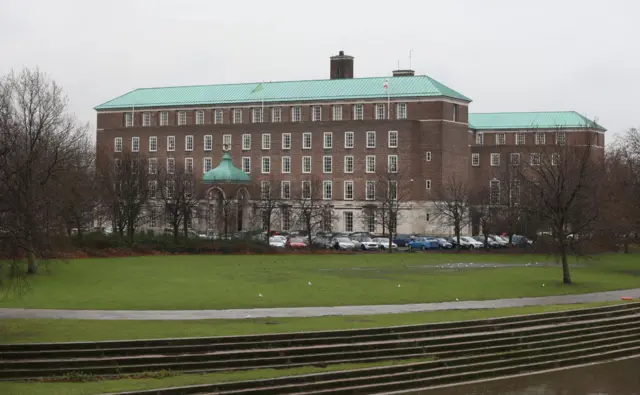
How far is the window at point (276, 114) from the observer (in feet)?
385

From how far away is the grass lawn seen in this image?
39.4 metres

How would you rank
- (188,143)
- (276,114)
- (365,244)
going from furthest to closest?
(188,143), (276,114), (365,244)

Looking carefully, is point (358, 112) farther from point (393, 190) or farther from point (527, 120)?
point (527, 120)

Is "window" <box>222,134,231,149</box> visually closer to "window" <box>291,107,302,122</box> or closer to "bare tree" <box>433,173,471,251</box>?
"window" <box>291,107,302,122</box>

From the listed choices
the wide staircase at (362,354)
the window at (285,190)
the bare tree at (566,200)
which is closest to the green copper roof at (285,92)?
the window at (285,190)

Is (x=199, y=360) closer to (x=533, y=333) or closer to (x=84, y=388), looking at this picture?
(x=84, y=388)

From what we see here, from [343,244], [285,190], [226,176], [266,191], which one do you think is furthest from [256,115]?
[343,244]

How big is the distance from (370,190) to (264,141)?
15310mm

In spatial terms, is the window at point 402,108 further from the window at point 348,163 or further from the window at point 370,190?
the window at point 370,190

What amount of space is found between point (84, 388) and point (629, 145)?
72536mm

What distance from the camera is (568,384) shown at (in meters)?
29.7

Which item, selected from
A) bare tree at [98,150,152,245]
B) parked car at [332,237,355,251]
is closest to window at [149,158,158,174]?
bare tree at [98,150,152,245]

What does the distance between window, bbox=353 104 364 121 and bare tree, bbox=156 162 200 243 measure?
24.4 meters

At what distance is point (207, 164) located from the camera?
389ft
